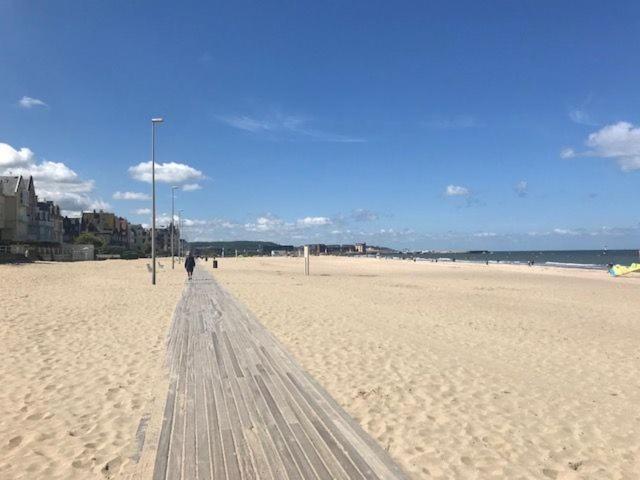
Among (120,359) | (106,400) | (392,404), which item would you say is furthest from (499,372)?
(120,359)

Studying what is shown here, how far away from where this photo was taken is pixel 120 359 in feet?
28.5

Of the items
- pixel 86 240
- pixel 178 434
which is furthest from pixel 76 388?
pixel 86 240

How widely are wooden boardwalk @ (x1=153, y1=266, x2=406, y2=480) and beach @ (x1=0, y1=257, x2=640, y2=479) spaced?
0.28 m

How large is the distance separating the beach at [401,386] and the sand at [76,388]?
24mm

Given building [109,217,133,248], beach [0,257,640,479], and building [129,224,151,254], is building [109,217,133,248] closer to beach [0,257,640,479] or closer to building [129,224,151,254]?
building [129,224,151,254]

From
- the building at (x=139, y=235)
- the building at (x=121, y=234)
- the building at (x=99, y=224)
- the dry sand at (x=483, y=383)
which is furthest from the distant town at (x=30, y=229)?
the building at (x=139, y=235)

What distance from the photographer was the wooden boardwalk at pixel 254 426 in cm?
430

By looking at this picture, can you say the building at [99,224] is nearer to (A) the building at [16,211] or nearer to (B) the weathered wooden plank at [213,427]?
(A) the building at [16,211]

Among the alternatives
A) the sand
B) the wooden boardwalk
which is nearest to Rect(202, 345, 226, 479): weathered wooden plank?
the wooden boardwalk

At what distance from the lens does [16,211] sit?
63000 mm

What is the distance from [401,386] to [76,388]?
16.4 feet

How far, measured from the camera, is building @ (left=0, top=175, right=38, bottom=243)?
62.2 meters

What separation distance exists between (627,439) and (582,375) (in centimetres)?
310

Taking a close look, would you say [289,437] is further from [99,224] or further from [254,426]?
[99,224]
